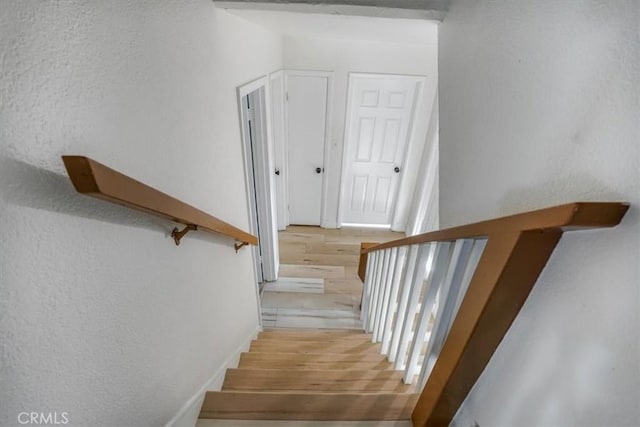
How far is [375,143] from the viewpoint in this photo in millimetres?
3742

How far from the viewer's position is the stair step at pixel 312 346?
Answer: 2057 mm

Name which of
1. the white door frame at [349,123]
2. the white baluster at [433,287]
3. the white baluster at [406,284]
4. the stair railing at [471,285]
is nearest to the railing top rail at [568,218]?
the stair railing at [471,285]

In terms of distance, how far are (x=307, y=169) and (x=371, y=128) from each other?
3.03ft

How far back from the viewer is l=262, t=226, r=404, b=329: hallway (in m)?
2.89

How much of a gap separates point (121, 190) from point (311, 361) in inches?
63.0

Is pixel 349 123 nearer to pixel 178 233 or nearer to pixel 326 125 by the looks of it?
pixel 326 125

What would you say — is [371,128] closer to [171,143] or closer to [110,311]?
[171,143]

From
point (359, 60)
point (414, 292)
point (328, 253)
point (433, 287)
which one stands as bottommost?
point (328, 253)

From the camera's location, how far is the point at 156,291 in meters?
0.91

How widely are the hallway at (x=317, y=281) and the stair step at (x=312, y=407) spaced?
1612mm

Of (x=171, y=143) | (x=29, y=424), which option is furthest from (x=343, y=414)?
(x=171, y=143)

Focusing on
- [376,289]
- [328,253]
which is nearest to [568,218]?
[376,289]

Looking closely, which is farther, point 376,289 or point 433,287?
point 376,289

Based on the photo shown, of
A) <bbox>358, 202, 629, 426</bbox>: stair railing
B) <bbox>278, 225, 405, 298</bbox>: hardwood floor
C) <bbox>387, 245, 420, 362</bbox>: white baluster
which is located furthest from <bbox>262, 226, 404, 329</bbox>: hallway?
<bbox>358, 202, 629, 426</bbox>: stair railing
